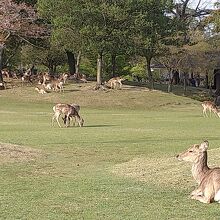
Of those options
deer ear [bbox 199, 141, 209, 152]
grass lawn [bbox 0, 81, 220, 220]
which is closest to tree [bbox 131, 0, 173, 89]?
grass lawn [bbox 0, 81, 220, 220]

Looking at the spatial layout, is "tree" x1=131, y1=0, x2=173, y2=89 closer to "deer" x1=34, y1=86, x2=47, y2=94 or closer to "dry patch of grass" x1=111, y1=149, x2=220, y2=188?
"deer" x1=34, y1=86, x2=47, y2=94

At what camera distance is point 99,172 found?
12594 millimetres

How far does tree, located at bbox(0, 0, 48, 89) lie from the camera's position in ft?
136

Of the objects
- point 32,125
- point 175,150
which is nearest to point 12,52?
point 32,125

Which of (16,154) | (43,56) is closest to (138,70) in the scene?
(43,56)

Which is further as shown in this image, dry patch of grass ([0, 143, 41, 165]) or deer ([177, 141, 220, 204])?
dry patch of grass ([0, 143, 41, 165])

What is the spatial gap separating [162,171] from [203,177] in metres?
2.69

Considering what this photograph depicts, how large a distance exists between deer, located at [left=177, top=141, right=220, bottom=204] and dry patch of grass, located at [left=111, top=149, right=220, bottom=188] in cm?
77

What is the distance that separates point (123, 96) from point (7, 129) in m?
22.6

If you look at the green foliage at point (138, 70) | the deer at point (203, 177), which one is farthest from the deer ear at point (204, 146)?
the green foliage at point (138, 70)

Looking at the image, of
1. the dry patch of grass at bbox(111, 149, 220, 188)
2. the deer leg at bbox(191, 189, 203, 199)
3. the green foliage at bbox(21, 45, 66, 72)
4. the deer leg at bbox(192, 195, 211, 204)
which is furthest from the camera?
the green foliage at bbox(21, 45, 66, 72)

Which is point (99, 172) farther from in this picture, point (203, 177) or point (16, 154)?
point (203, 177)

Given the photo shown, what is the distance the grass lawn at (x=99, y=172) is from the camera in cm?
853

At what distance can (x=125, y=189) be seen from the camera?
10148mm
